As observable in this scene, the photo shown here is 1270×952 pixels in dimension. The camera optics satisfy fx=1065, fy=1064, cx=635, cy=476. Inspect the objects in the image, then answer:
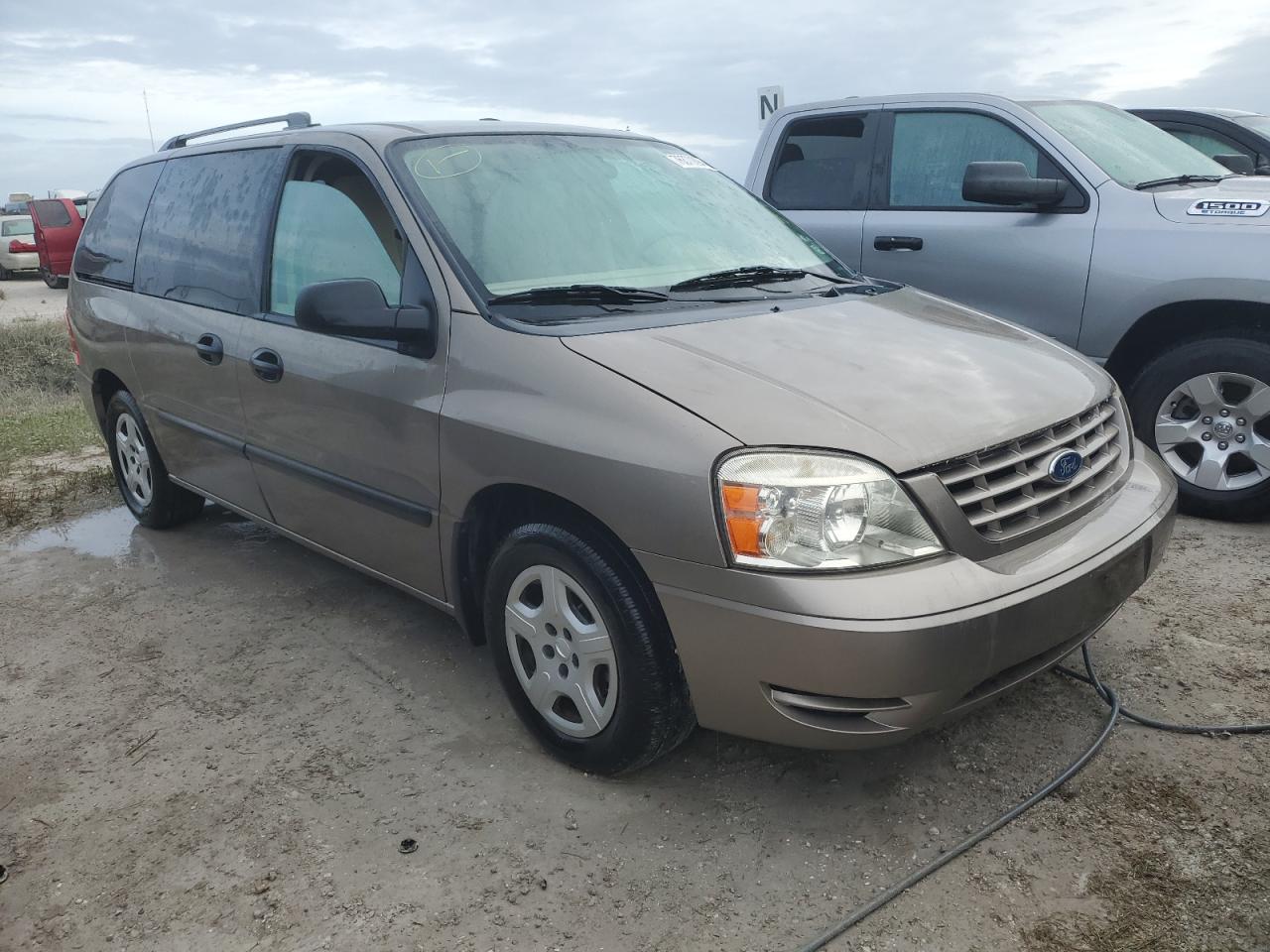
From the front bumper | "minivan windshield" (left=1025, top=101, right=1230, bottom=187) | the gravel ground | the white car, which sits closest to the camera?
the front bumper

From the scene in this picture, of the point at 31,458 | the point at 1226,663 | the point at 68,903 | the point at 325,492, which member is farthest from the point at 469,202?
the point at 31,458

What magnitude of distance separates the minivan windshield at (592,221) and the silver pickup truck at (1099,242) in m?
1.59

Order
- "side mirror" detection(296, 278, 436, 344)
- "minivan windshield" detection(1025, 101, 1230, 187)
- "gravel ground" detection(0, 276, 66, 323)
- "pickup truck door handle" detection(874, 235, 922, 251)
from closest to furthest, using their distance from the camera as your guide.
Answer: "side mirror" detection(296, 278, 436, 344) < "minivan windshield" detection(1025, 101, 1230, 187) < "pickup truck door handle" detection(874, 235, 922, 251) < "gravel ground" detection(0, 276, 66, 323)

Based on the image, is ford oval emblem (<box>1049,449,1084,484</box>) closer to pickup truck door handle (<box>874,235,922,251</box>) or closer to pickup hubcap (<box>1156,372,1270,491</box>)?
pickup hubcap (<box>1156,372,1270,491</box>)

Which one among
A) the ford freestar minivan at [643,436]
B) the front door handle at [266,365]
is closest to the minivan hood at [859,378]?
the ford freestar minivan at [643,436]

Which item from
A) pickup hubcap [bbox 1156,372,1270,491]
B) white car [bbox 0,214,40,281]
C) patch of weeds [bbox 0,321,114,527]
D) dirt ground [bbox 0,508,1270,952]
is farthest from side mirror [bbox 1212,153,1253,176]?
white car [bbox 0,214,40,281]

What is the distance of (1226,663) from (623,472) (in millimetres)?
2154

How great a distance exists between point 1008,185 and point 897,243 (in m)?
0.77

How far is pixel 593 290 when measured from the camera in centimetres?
298

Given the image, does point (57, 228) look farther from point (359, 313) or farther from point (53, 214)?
point (359, 313)

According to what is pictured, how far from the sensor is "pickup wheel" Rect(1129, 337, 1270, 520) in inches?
175

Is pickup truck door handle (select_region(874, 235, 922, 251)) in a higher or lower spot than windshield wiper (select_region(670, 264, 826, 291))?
lower

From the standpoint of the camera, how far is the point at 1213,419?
4586 millimetres

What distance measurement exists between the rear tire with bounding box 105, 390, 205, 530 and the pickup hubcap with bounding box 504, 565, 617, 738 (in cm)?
257
